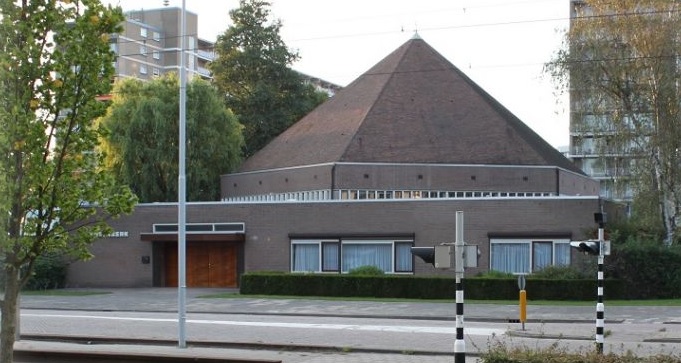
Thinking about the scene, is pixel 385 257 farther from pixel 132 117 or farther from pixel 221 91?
pixel 221 91

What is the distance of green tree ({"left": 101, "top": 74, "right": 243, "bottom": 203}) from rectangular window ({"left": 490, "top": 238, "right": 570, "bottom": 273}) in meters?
22.7

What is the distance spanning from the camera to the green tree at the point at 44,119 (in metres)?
11.3

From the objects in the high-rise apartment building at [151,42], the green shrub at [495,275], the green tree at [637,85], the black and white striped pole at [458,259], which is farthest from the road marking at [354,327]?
the high-rise apartment building at [151,42]

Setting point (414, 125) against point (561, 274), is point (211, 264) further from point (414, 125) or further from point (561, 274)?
point (561, 274)

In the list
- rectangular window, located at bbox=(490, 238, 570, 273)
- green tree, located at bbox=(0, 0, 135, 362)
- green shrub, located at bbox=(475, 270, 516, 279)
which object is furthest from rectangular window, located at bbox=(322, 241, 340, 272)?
green tree, located at bbox=(0, 0, 135, 362)

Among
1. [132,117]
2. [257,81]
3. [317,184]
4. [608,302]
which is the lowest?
[608,302]

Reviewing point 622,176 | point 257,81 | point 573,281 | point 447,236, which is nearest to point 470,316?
point 573,281

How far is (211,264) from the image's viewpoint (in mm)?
44625

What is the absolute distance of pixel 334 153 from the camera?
161ft

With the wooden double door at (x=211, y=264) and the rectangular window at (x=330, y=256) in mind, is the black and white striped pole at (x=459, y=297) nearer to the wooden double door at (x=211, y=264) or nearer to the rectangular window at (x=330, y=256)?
the rectangular window at (x=330, y=256)

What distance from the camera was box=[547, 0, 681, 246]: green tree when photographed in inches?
1602

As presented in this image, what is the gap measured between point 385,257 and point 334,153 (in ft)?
31.6

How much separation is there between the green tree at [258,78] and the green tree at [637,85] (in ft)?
111

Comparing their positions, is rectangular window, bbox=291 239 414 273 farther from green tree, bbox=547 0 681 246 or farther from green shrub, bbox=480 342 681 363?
green shrub, bbox=480 342 681 363
